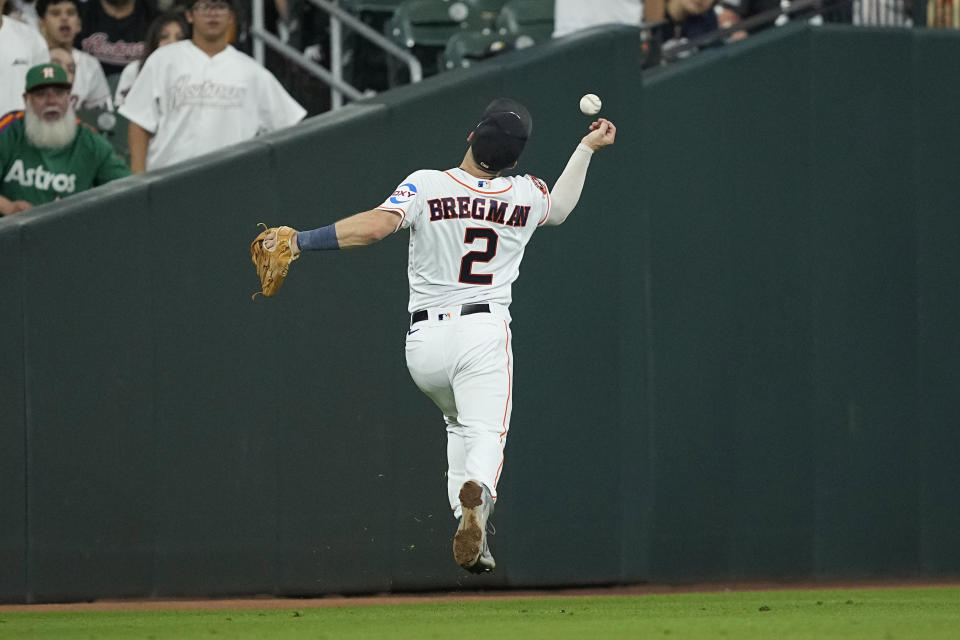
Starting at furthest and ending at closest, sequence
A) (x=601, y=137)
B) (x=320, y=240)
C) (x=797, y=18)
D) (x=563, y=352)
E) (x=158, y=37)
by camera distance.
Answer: (x=797, y=18) < (x=158, y=37) < (x=563, y=352) < (x=601, y=137) < (x=320, y=240)

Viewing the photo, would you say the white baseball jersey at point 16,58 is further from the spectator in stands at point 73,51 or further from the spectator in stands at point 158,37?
the spectator in stands at point 158,37

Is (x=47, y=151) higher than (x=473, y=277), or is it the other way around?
(x=47, y=151)

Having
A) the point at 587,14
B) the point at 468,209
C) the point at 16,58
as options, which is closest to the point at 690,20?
the point at 587,14

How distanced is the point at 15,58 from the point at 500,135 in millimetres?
3260

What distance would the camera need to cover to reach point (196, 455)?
7102 millimetres

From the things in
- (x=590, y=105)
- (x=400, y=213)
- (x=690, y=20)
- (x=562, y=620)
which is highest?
(x=690, y=20)

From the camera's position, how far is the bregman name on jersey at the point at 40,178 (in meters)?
7.38

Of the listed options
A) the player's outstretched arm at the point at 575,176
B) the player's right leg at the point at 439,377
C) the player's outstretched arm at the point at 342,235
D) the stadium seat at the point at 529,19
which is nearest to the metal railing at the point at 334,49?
the stadium seat at the point at 529,19

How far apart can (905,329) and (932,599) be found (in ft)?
5.96

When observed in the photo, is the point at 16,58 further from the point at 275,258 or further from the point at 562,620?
the point at 562,620

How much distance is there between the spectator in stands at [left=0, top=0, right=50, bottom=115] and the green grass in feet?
9.50

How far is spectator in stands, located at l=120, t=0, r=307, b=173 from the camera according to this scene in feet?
25.9

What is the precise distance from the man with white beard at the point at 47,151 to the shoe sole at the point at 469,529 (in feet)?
9.54

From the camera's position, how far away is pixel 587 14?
30.8 feet
